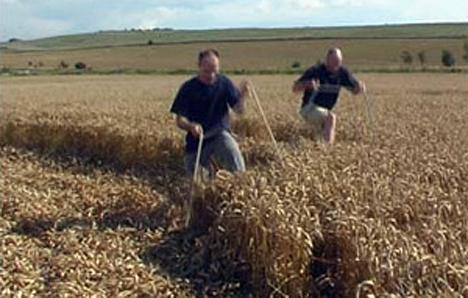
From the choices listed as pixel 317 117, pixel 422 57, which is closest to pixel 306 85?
pixel 317 117

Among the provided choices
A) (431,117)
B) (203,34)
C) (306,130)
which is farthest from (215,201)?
(203,34)

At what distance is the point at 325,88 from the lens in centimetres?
1091

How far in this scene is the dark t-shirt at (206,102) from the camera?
26.8ft

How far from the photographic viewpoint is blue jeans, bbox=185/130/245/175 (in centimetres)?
812

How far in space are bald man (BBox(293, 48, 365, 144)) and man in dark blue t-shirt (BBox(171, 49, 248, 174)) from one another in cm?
274

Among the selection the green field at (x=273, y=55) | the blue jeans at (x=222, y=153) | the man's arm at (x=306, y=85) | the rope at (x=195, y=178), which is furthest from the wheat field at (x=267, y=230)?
the green field at (x=273, y=55)

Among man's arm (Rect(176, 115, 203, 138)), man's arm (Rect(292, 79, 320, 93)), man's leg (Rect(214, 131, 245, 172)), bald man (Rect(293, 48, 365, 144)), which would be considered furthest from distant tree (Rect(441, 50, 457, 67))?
man's arm (Rect(176, 115, 203, 138))

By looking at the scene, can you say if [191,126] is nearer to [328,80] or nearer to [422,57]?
[328,80]

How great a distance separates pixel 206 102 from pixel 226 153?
2.11 ft

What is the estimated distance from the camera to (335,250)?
575 cm

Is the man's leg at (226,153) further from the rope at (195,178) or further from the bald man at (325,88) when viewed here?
the bald man at (325,88)

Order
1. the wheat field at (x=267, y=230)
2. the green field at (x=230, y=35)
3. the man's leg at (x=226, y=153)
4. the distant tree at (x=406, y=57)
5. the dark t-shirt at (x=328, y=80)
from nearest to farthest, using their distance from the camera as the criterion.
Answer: the wheat field at (x=267, y=230) → the man's leg at (x=226, y=153) → the dark t-shirt at (x=328, y=80) → the distant tree at (x=406, y=57) → the green field at (x=230, y=35)

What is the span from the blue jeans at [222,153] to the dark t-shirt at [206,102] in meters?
0.07

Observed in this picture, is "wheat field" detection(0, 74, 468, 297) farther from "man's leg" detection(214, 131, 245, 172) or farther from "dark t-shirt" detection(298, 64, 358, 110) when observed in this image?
"dark t-shirt" detection(298, 64, 358, 110)
